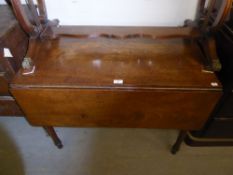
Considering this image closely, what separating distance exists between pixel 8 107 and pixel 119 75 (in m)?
0.76

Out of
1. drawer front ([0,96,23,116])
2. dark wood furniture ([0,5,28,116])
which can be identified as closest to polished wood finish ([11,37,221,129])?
dark wood furniture ([0,5,28,116])

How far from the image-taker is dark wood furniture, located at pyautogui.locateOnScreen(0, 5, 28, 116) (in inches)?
36.0

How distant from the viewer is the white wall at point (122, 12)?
106cm

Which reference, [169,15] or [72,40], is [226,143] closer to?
[169,15]

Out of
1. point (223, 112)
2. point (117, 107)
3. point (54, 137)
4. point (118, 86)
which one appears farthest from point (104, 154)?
point (223, 112)

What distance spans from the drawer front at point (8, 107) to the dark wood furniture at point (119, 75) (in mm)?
285

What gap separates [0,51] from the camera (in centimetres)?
89

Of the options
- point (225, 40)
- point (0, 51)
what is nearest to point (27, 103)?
point (0, 51)

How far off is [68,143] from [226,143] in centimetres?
103

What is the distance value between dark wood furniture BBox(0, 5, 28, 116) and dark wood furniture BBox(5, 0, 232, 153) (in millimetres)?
96

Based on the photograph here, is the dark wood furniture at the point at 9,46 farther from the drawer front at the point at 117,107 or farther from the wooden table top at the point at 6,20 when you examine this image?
the drawer front at the point at 117,107

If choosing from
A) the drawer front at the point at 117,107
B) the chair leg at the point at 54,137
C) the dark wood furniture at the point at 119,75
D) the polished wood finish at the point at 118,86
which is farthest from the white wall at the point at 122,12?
the chair leg at the point at 54,137

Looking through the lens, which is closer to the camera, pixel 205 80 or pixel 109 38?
pixel 205 80

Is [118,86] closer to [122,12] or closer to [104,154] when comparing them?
[122,12]
